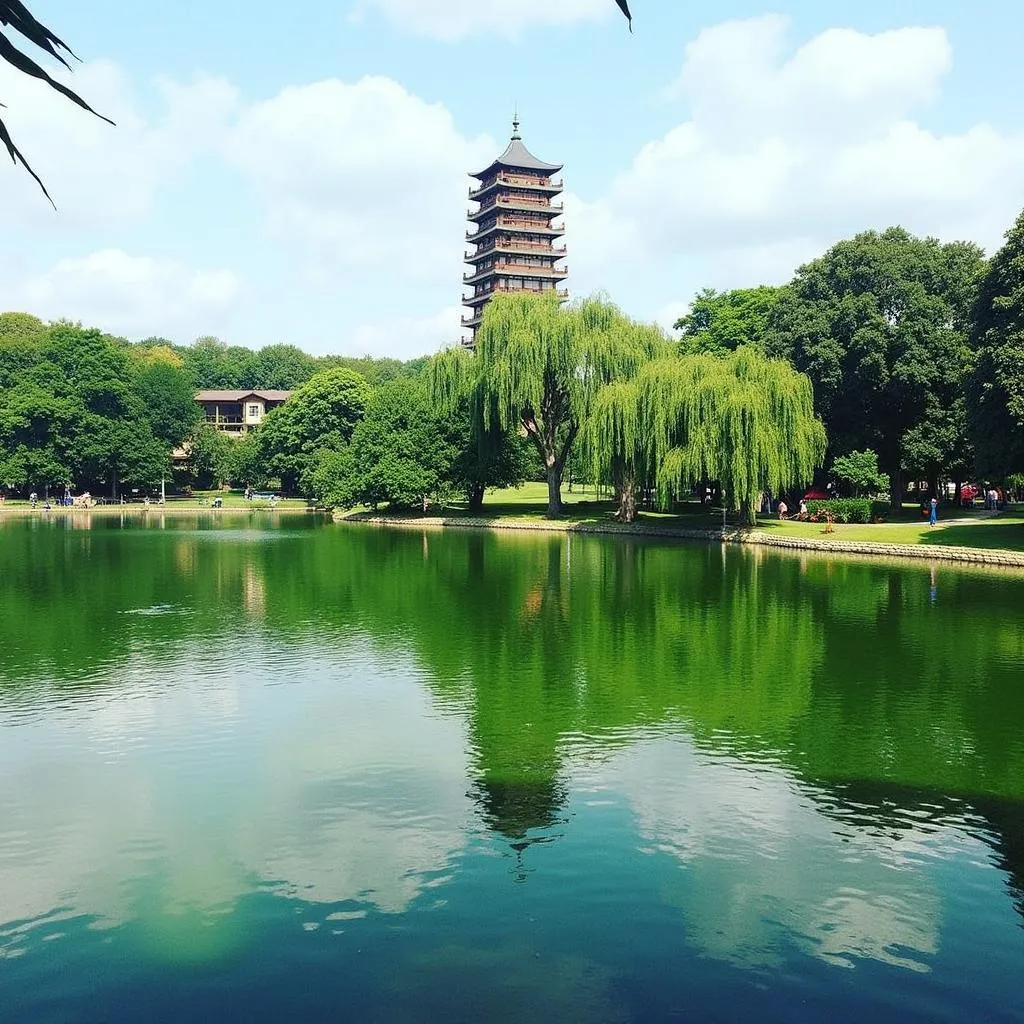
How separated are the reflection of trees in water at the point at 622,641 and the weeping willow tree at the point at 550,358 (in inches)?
449

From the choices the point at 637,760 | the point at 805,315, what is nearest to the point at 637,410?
the point at 805,315

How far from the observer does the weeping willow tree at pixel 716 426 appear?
1268 inches

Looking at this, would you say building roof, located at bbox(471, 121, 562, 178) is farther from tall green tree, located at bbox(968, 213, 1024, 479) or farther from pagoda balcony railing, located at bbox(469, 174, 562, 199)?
tall green tree, located at bbox(968, 213, 1024, 479)

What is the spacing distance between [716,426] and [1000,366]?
28.3 feet

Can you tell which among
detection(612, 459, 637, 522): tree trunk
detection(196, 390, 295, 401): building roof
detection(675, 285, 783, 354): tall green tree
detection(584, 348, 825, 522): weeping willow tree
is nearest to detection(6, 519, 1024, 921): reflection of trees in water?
detection(584, 348, 825, 522): weeping willow tree

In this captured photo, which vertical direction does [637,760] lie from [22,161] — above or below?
below

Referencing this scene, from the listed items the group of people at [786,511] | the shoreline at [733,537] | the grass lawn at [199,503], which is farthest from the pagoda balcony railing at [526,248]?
the group of people at [786,511]

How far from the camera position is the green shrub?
3612 cm

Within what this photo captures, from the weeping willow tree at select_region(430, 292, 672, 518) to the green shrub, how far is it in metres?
8.38

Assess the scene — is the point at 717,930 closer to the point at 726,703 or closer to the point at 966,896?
the point at 966,896

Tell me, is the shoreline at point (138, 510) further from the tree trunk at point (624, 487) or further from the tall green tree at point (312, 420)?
the tree trunk at point (624, 487)

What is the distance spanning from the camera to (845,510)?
119 feet

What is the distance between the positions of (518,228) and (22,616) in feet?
203

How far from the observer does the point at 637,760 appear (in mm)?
9195
